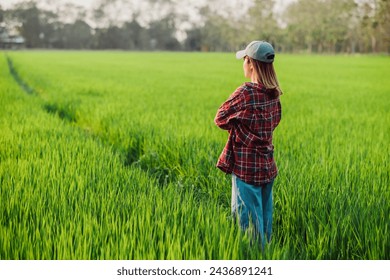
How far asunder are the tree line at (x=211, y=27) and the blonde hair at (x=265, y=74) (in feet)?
34.7

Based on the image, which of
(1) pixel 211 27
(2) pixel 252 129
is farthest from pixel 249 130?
(1) pixel 211 27

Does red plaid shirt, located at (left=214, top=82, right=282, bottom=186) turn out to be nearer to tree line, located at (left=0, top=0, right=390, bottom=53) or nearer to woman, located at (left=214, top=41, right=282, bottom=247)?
woman, located at (left=214, top=41, right=282, bottom=247)

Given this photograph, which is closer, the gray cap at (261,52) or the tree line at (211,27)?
the gray cap at (261,52)

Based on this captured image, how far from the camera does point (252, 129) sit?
1.83 meters

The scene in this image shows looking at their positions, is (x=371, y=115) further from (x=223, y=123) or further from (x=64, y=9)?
(x=64, y=9)

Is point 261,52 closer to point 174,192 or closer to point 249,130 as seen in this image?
point 249,130

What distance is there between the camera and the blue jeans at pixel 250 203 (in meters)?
1.89

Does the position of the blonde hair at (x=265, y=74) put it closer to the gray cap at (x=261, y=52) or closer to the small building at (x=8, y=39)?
the gray cap at (x=261, y=52)

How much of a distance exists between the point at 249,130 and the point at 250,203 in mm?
305

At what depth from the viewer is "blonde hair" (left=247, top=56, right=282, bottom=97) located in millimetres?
1788

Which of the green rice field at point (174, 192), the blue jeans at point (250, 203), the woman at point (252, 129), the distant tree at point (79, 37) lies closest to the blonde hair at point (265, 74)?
the woman at point (252, 129)

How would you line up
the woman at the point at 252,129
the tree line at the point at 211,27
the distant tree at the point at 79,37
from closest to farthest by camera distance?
the woman at the point at 252,129
the tree line at the point at 211,27
the distant tree at the point at 79,37

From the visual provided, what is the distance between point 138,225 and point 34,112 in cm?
404
